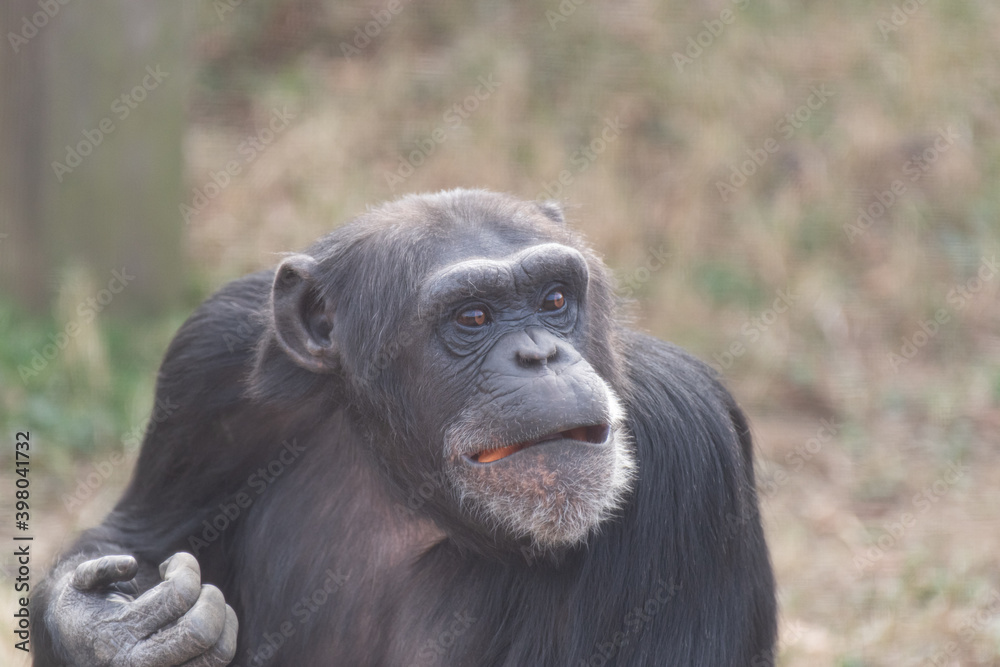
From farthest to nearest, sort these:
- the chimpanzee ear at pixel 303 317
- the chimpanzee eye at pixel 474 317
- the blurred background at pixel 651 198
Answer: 1. the blurred background at pixel 651 198
2. the chimpanzee ear at pixel 303 317
3. the chimpanzee eye at pixel 474 317

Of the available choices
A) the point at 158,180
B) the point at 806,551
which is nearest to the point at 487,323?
the point at 806,551

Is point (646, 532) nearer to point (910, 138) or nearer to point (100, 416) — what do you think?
point (100, 416)

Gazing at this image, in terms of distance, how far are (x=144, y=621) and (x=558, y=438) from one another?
167 centimetres

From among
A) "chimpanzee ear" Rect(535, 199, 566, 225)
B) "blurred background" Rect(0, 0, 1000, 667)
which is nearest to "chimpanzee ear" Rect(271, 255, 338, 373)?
"chimpanzee ear" Rect(535, 199, 566, 225)

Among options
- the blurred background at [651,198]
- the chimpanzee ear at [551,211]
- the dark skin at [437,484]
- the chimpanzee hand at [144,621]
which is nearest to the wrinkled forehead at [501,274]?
the dark skin at [437,484]

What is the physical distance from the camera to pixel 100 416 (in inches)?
349

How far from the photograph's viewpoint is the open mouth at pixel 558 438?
4258 millimetres

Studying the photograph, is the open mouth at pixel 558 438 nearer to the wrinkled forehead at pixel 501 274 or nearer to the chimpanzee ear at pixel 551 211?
the wrinkled forehead at pixel 501 274

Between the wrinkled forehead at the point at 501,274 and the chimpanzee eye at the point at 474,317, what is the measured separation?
0.20ft

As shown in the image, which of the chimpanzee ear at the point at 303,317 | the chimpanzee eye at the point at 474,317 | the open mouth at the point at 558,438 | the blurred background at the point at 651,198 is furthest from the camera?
the blurred background at the point at 651,198

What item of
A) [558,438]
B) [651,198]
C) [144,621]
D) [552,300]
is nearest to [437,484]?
[558,438]

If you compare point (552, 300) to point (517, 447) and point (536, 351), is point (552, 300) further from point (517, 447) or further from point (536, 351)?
point (517, 447)

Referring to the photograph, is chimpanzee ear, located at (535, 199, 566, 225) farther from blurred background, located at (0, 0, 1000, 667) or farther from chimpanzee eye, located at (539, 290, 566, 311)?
blurred background, located at (0, 0, 1000, 667)

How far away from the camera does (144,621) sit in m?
4.48
